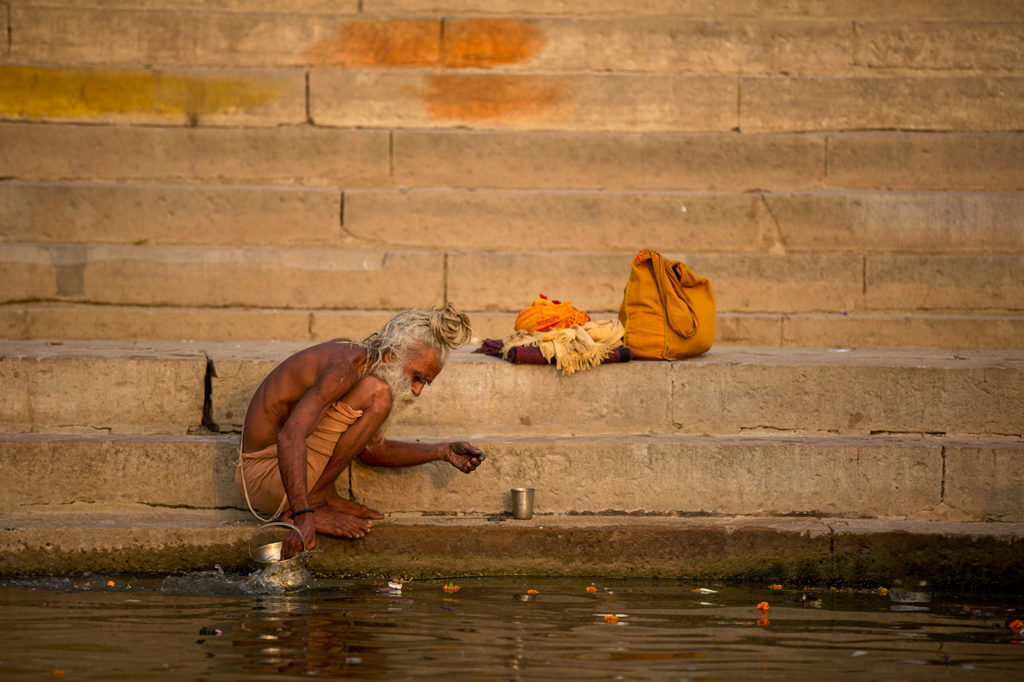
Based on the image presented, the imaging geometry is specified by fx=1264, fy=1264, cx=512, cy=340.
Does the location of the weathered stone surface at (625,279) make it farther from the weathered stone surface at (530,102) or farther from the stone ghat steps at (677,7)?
the stone ghat steps at (677,7)

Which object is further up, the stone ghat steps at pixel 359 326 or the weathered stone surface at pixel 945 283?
the weathered stone surface at pixel 945 283

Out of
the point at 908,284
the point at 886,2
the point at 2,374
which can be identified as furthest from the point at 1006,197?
the point at 2,374

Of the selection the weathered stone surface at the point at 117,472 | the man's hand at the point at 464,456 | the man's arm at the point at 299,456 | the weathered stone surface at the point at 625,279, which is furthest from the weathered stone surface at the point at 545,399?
the weathered stone surface at the point at 625,279

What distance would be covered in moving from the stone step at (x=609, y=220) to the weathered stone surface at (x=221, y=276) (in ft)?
0.68

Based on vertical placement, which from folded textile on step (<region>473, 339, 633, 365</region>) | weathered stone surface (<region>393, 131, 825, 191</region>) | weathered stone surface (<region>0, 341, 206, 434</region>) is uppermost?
weathered stone surface (<region>393, 131, 825, 191</region>)

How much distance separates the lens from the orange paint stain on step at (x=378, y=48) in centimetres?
849

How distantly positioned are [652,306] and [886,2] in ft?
12.0

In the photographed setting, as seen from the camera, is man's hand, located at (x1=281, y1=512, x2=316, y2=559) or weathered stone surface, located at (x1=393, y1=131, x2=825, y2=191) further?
weathered stone surface, located at (x1=393, y1=131, x2=825, y2=191)

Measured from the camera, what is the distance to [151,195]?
25.6ft

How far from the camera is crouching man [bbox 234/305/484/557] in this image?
17.0 feet

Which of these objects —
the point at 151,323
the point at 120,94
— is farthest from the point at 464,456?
the point at 120,94

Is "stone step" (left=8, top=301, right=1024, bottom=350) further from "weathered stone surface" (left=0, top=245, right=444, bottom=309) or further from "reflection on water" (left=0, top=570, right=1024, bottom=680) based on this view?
"reflection on water" (left=0, top=570, right=1024, bottom=680)

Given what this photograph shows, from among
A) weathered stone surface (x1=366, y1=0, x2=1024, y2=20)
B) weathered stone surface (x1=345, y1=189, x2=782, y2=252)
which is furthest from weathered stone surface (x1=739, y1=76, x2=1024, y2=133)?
weathered stone surface (x1=345, y1=189, x2=782, y2=252)

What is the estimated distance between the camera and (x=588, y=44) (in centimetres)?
851
